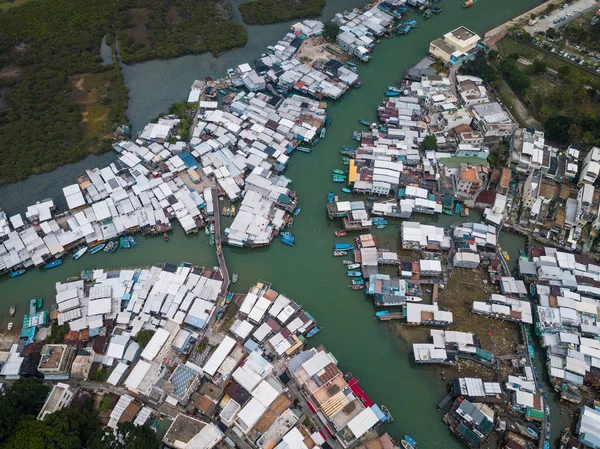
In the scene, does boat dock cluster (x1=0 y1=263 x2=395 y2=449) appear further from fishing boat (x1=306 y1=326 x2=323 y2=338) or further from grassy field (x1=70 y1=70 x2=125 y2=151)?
grassy field (x1=70 y1=70 x2=125 y2=151)

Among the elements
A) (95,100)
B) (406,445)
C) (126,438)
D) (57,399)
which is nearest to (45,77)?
(95,100)

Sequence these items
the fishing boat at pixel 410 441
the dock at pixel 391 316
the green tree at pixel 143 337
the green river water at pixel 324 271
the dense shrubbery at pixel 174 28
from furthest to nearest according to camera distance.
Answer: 1. the dense shrubbery at pixel 174 28
2. the dock at pixel 391 316
3. the green tree at pixel 143 337
4. the green river water at pixel 324 271
5. the fishing boat at pixel 410 441

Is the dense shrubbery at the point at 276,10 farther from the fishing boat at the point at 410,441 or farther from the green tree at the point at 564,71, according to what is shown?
the fishing boat at the point at 410,441

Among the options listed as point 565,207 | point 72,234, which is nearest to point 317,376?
point 72,234

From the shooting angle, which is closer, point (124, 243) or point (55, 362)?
point (55, 362)

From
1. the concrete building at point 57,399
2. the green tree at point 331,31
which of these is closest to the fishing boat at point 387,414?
the concrete building at point 57,399

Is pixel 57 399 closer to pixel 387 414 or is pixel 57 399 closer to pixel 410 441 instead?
pixel 387 414
